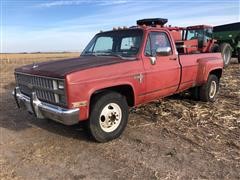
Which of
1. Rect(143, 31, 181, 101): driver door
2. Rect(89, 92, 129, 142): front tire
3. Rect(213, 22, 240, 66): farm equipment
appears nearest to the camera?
Rect(89, 92, 129, 142): front tire

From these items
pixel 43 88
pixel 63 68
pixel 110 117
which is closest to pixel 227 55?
pixel 110 117

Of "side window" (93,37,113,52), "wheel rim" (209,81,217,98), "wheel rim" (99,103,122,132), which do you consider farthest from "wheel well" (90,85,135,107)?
"wheel rim" (209,81,217,98)

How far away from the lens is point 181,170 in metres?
4.05

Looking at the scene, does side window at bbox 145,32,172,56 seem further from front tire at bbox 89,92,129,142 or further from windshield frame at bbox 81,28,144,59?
front tire at bbox 89,92,129,142

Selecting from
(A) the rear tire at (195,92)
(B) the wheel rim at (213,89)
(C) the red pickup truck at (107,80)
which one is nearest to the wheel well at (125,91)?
(C) the red pickup truck at (107,80)

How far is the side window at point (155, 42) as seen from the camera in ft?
19.1

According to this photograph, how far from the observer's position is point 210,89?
7.90 meters

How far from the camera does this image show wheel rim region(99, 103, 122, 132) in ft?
16.7

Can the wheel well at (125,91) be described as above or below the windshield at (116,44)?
below

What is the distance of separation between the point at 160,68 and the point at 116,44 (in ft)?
3.40

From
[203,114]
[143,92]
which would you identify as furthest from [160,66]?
[203,114]

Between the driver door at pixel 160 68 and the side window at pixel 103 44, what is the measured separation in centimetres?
91

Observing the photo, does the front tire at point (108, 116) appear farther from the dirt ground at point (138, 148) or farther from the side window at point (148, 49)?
the side window at point (148, 49)

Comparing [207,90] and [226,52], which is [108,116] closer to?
[207,90]
